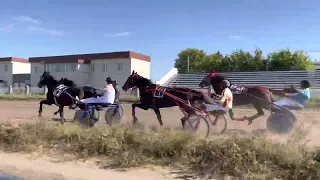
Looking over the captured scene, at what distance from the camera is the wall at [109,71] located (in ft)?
168

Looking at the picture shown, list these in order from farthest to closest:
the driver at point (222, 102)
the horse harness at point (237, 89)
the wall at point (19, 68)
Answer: the wall at point (19, 68)
the horse harness at point (237, 89)
the driver at point (222, 102)

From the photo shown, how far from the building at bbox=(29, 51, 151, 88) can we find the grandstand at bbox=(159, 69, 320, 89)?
5.58 metres

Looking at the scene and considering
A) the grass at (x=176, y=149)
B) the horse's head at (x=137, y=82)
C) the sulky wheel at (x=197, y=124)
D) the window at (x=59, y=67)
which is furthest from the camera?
the window at (x=59, y=67)

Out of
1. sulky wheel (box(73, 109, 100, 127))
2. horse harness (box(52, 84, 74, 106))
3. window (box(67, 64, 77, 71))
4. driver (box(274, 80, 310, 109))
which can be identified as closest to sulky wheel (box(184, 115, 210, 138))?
driver (box(274, 80, 310, 109))

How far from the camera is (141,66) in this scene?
53469 millimetres

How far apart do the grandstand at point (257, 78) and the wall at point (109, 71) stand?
19.0 feet

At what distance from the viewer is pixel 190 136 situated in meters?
8.18

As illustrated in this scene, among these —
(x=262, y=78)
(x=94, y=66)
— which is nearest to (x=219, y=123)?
(x=262, y=78)

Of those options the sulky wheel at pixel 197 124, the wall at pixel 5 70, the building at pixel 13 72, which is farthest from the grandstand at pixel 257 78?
the sulky wheel at pixel 197 124

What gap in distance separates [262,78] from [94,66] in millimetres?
21542

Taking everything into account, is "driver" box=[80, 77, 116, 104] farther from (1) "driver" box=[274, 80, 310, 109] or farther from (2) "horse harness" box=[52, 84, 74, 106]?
(1) "driver" box=[274, 80, 310, 109]

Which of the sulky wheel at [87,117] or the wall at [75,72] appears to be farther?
the wall at [75,72]

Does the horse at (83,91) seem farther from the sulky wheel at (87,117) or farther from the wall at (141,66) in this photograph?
the wall at (141,66)

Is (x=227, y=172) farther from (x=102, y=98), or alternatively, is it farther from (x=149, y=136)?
(x=102, y=98)
